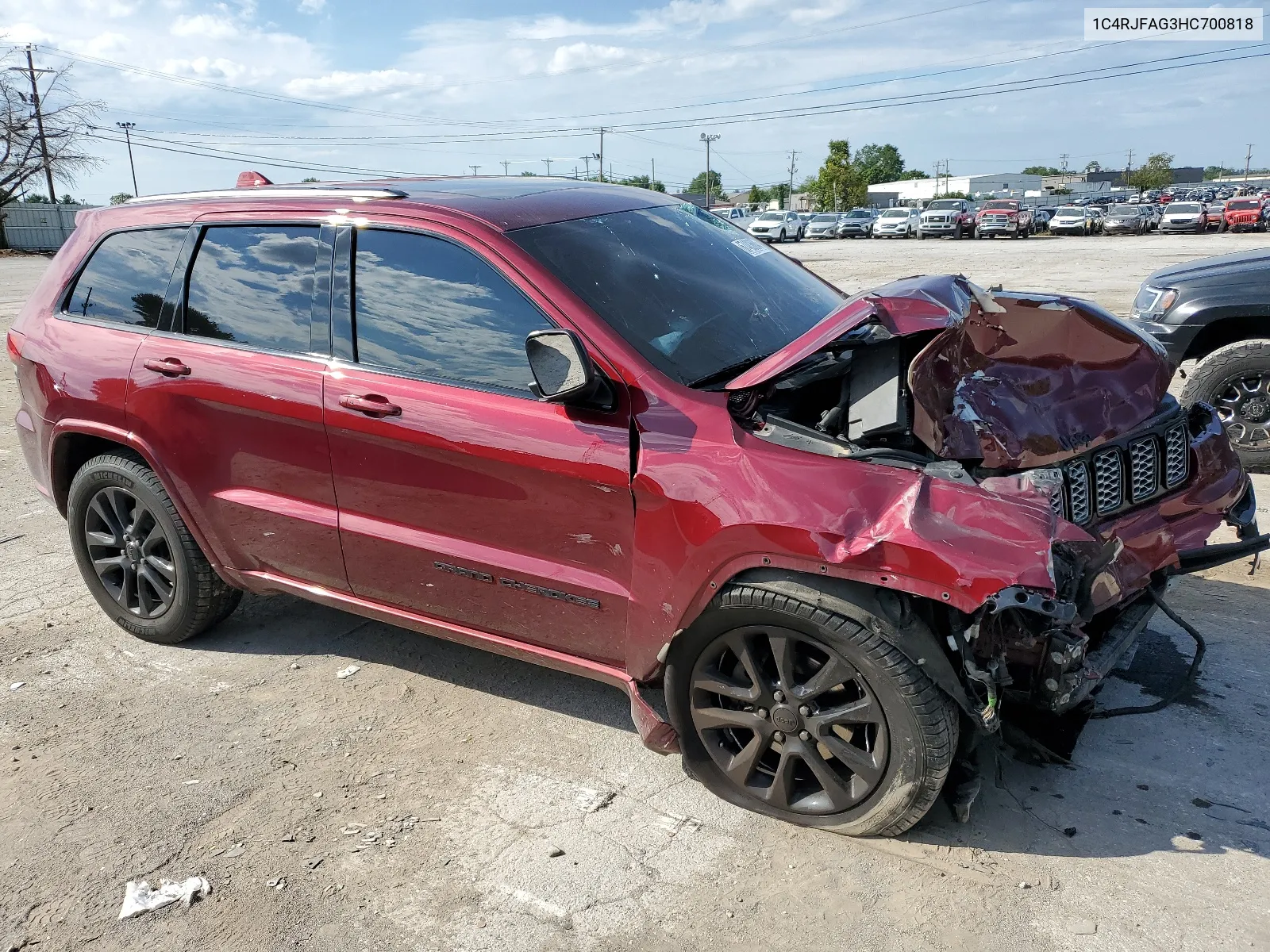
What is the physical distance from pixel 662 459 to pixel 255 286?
1.90m

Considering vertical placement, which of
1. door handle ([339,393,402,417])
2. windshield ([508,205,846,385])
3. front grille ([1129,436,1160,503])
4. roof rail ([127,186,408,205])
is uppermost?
roof rail ([127,186,408,205])

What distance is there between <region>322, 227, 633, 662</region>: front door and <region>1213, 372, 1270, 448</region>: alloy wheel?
500cm

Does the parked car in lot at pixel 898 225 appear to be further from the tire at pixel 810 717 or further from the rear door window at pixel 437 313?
the tire at pixel 810 717

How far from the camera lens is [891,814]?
9.21 feet

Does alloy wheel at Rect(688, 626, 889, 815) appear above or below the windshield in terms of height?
below

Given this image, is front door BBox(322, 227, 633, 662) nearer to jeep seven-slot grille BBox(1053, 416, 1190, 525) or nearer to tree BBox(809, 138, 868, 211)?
jeep seven-slot grille BBox(1053, 416, 1190, 525)

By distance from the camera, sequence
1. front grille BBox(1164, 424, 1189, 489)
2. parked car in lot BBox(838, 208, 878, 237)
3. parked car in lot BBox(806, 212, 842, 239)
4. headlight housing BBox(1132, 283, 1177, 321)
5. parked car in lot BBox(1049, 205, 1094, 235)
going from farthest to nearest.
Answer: parked car in lot BBox(806, 212, 842, 239) → parked car in lot BBox(838, 208, 878, 237) → parked car in lot BBox(1049, 205, 1094, 235) → headlight housing BBox(1132, 283, 1177, 321) → front grille BBox(1164, 424, 1189, 489)

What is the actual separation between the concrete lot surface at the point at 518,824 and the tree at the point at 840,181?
3705 inches

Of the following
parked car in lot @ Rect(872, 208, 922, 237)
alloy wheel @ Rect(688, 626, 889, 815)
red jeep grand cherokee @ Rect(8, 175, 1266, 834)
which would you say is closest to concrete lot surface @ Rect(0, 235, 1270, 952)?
alloy wheel @ Rect(688, 626, 889, 815)

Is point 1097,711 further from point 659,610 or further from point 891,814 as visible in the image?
point 659,610

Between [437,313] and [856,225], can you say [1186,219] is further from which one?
[437,313]

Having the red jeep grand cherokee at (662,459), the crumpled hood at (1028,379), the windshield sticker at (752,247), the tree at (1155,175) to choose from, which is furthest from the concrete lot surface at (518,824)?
the tree at (1155,175)

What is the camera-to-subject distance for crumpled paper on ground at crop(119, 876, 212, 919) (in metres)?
2.80

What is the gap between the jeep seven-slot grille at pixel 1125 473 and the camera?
123 inches
